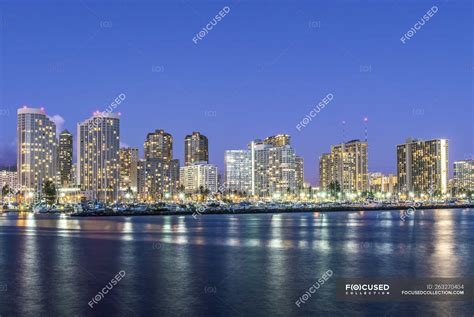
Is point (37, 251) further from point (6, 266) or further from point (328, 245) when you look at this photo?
point (328, 245)

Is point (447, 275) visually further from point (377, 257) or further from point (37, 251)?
point (37, 251)

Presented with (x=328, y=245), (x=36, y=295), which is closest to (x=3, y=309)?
(x=36, y=295)

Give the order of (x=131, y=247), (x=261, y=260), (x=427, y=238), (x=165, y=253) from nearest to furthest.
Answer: (x=261, y=260)
(x=165, y=253)
(x=131, y=247)
(x=427, y=238)

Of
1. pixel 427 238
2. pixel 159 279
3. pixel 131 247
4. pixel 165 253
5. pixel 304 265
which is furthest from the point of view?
pixel 427 238

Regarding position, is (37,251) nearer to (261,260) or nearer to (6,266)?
(6,266)

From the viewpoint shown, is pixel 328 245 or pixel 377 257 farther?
pixel 328 245

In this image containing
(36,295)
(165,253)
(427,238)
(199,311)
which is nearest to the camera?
(199,311)

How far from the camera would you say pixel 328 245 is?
145 feet

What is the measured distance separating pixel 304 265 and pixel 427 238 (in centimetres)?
2395

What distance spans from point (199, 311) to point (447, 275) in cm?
1348

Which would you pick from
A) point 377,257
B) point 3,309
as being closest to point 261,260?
point 377,257

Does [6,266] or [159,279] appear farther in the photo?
[6,266]

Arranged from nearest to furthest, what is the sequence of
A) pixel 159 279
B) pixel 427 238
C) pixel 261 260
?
pixel 159 279, pixel 261 260, pixel 427 238

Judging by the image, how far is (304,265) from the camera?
104 feet
